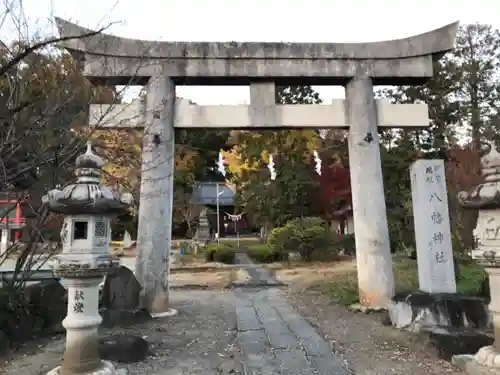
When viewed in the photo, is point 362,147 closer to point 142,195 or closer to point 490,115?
point 142,195

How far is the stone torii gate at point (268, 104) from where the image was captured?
26.0 feet

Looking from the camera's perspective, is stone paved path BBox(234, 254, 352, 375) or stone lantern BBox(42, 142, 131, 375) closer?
stone lantern BBox(42, 142, 131, 375)

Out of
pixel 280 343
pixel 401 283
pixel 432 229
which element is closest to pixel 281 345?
pixel 280 343

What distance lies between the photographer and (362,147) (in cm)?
834

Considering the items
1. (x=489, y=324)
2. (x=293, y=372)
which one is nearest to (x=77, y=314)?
(x=293, y=372)

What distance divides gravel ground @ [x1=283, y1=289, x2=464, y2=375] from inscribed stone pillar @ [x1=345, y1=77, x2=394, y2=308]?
66 cm

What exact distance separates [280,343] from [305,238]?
12.4 metres

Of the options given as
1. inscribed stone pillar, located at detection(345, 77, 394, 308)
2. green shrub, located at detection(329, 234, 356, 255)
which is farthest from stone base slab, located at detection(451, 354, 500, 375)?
green shrub, located at detection(329, 234, 356, 255)

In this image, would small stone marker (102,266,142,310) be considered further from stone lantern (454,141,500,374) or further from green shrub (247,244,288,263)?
green shrub (247,244,288,263)

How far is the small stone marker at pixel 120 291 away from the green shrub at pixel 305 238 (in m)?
11.4

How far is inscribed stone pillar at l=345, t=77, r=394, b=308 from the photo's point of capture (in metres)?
7.95

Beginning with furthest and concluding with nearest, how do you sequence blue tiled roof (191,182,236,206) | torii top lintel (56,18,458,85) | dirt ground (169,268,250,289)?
blue tiled roof (191,182,236,206) → dirt ground (169,268,250,289) → torii top lintel (56,18,458,85)

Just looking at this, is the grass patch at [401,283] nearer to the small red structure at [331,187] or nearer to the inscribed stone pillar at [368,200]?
the inscribed stone pillar at [368,200]

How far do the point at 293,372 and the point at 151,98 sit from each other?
6.01 m
